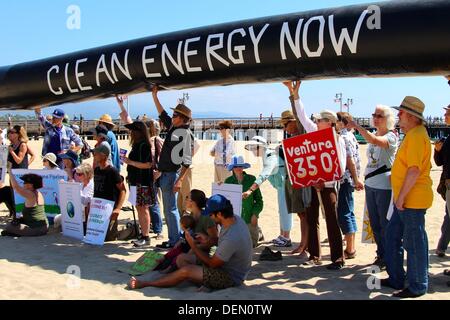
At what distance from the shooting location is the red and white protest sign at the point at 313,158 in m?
5.27

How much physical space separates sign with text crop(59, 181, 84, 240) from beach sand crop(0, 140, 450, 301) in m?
0.14

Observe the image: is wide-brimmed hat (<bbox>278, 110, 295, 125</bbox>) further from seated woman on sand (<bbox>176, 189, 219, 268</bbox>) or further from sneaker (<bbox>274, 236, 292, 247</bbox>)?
sneaker (<bbox>274, 236, 292, 247</bbox>)

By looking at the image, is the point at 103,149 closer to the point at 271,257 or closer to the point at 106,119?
the point at 106,119

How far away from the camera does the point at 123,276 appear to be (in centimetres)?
538

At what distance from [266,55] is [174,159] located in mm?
1862

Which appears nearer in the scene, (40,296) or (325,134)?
(40,296)

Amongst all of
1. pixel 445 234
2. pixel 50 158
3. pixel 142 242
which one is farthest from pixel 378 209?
pixel 50 158

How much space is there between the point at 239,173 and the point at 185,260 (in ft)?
5.66

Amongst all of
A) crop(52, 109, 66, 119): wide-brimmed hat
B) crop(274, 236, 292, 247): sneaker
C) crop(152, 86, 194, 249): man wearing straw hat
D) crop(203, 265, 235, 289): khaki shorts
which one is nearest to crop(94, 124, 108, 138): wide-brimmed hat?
crop(52, 109, 66, 119): wide-brimmed hat

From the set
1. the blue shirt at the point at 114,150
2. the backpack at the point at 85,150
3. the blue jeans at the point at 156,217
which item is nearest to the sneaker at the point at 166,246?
the blue jeans at the point at 156,217
